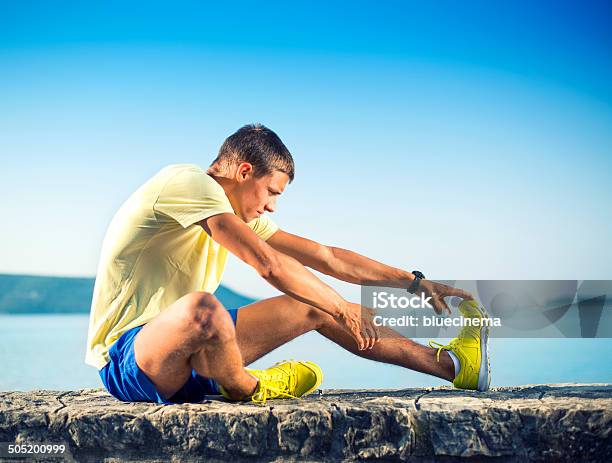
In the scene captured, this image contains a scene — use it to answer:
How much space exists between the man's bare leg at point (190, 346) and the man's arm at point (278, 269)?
0.18 meters

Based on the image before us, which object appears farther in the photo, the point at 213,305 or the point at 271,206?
the point at 271,206

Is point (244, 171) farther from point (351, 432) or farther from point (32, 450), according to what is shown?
point (32, 450)

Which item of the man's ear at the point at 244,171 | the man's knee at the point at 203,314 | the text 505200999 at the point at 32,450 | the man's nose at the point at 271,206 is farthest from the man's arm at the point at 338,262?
the text 505200999 at the point at 32,450

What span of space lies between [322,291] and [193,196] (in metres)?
0.48

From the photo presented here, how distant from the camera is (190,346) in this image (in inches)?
78.1

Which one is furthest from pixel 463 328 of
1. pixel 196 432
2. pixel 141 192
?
pixel 141 192

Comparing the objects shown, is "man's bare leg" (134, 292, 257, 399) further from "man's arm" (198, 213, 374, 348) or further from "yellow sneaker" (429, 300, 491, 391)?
"yellow sneaker" (429, 300, 491, 391)

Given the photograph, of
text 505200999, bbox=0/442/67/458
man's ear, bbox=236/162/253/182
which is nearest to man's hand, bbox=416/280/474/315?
man's ear, bbox=236/162/253/182

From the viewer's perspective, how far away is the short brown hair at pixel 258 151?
2383mm

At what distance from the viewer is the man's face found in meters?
Result: 2.38

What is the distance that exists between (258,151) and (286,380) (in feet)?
2.53

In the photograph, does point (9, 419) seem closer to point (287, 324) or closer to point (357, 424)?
point (287, 324)

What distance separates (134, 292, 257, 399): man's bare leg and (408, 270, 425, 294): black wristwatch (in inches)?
30.2

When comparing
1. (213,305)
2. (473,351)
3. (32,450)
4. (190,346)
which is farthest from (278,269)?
(32,450)
